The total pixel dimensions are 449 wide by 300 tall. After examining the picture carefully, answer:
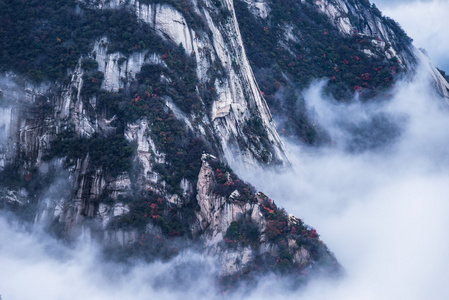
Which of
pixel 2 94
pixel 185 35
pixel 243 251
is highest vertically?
pixel 185 35

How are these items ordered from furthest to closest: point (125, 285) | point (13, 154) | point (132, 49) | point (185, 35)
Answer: point (185, 35) < point (132, 49) < point (13, 154) < point (125, 285)

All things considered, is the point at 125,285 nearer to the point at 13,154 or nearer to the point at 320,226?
the point at 13,154

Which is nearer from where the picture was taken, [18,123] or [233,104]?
[18,123]

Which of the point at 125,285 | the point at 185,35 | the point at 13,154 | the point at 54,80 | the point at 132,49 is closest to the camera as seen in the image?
the point at 125,285

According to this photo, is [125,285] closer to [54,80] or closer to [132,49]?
[54,80]

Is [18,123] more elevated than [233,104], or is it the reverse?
[233,104]

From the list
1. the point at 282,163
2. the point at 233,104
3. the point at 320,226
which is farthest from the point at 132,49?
the point at 320,226
